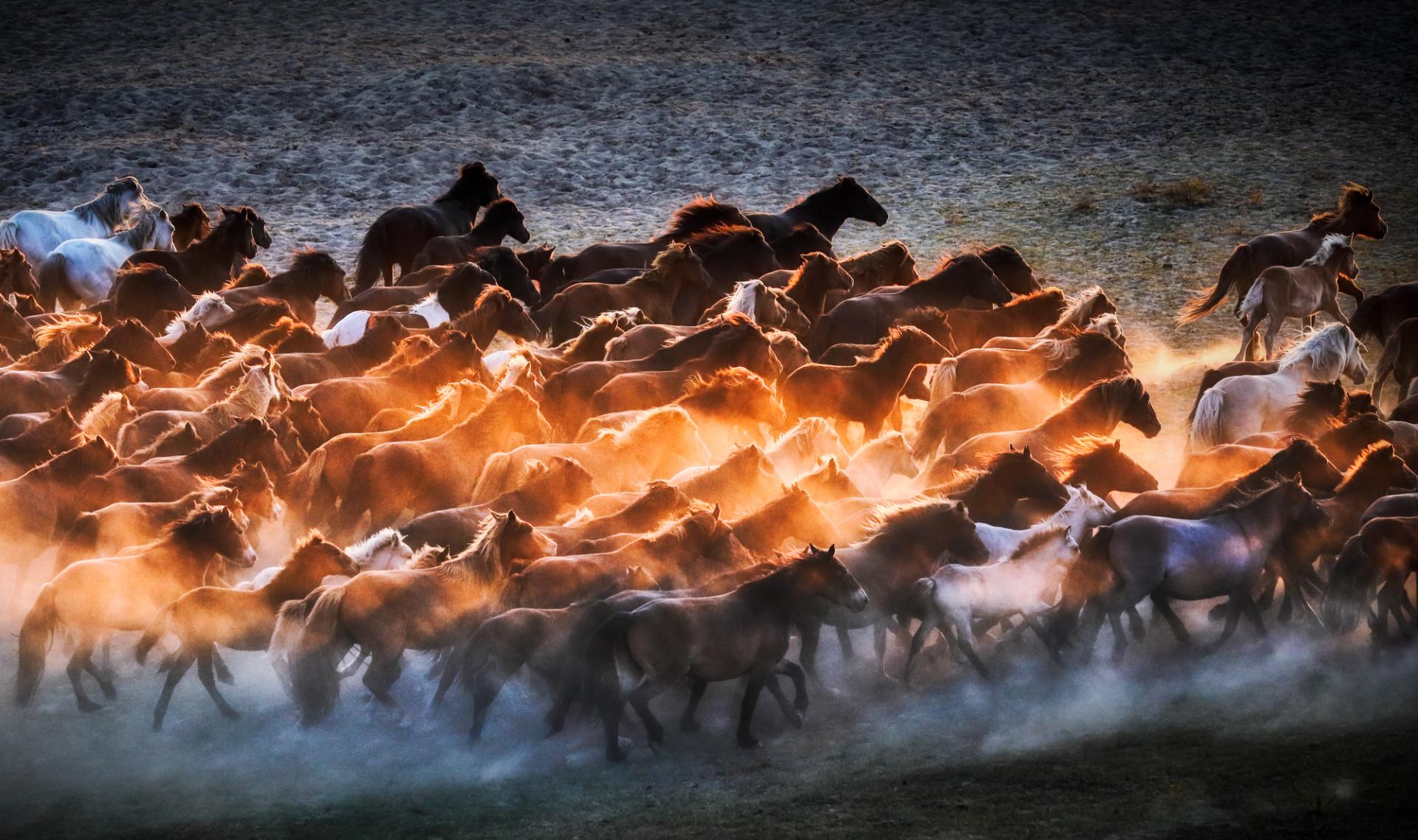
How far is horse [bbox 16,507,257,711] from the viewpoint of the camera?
5.59 m

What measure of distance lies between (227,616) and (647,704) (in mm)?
1770

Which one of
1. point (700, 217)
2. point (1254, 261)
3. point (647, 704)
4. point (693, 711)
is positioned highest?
point (700, 217)

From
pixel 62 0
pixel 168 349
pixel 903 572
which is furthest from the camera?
pixel 62 0

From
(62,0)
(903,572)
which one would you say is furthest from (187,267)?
(62,0)

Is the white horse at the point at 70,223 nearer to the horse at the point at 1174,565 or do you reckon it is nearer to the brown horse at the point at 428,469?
the brown horse at the point at 428,469

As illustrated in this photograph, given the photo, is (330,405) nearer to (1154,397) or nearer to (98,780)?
(98,780)

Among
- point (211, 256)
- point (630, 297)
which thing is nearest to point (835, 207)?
point (630, 297)

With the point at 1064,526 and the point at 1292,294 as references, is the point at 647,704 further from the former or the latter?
the point at 1292,294

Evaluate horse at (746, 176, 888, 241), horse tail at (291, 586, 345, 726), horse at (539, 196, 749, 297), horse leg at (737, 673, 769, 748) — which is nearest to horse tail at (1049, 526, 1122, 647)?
horse leg at (737, 673, 769, 748)

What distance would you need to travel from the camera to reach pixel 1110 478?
6.86m

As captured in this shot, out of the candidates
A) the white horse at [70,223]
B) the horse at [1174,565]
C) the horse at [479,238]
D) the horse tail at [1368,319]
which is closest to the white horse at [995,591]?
the horse at [1174,565]

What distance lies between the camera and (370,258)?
38.3ft

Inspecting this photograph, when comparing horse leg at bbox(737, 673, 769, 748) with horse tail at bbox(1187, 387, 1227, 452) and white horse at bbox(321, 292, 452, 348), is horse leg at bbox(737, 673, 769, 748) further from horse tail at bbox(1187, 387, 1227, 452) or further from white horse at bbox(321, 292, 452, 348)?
white horse at bbox(321, 292, 452, 348)

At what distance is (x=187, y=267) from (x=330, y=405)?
3998 mm
